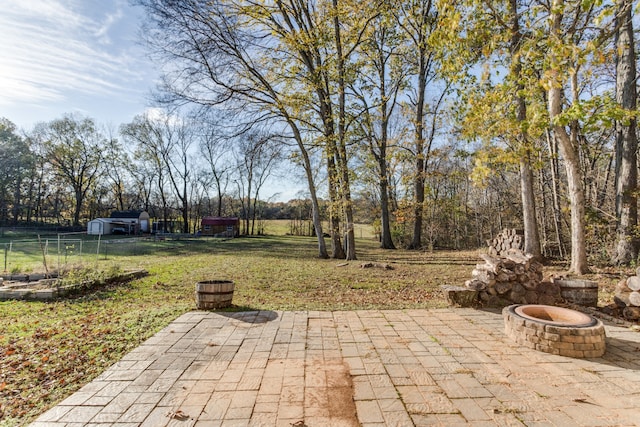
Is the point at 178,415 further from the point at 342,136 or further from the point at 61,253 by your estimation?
the point at 342,136

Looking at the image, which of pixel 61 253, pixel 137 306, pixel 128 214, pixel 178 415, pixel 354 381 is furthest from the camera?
pixel 128 214

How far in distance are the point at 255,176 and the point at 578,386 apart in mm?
30507

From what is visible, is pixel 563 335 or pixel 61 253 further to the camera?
pixel 61 253

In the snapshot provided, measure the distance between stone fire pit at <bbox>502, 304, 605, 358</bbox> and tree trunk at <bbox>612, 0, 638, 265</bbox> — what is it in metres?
6.41

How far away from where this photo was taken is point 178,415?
2180mm

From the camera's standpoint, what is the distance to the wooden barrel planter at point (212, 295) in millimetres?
4824

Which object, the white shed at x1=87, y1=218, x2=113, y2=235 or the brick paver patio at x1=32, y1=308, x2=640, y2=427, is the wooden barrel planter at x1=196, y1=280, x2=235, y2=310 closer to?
the brick paver patio at x1=32, y1=308, x2=640, y2=427

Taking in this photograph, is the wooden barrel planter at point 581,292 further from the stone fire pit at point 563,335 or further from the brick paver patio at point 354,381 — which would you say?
the stone fire pit at point 563,335

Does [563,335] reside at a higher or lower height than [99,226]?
lower

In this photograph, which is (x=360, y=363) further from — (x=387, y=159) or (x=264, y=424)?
(x=387, y=159)

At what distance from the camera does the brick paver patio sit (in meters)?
2.17

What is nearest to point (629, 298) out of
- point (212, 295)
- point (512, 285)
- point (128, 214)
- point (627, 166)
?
point (512, 285)

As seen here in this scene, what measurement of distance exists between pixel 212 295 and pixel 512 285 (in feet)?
16.1

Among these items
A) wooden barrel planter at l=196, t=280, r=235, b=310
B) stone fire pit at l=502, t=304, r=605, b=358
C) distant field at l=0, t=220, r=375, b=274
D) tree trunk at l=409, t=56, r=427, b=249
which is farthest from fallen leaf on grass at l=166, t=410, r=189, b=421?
tree trunk at l=409, t=56, r=427, b=249
